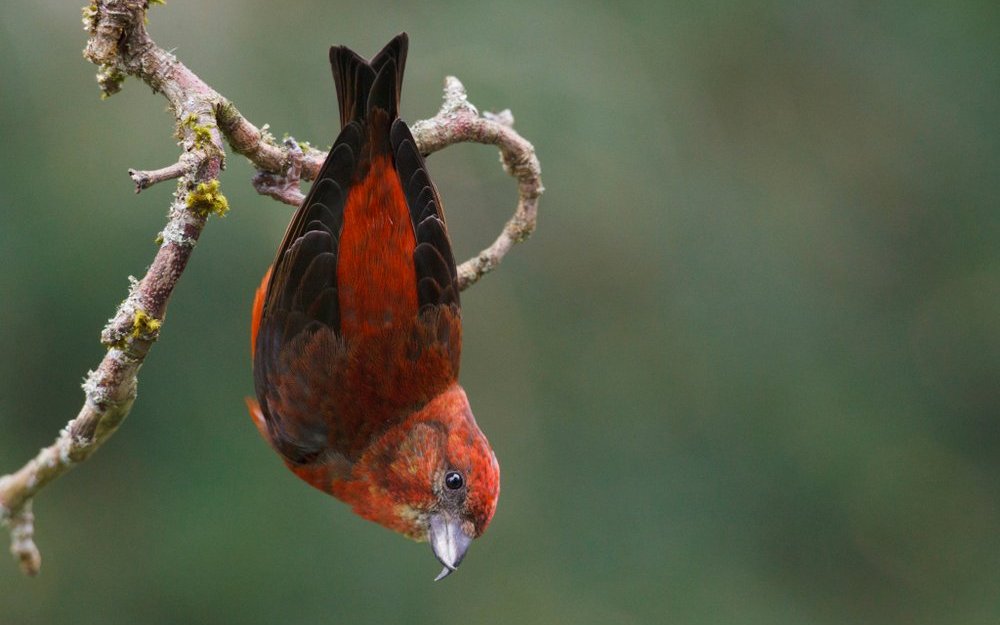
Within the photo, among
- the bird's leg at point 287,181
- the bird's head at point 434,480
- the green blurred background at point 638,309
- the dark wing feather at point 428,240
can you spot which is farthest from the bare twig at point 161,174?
the green blurred background at point 638,309

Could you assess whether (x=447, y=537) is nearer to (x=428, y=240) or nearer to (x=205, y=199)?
(x=428, y=240)

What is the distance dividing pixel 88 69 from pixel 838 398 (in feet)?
13.5

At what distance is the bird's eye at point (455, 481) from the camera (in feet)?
9.62

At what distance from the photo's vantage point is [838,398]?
5934 mm

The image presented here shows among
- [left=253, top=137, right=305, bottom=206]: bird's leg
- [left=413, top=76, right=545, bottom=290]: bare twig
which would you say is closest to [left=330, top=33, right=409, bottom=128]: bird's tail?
[left=413, top=76, right=545, bottom=290]: bare twig

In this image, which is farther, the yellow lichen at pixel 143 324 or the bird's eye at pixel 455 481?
the bird's eye at pixel 455 481

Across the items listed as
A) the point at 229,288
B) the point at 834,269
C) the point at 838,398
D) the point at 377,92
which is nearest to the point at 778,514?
the point at 838,398

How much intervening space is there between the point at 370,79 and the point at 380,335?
2.27ft

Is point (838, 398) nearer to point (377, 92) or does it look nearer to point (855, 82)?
point (855, 82)

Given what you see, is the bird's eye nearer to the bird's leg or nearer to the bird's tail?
the bird's leg

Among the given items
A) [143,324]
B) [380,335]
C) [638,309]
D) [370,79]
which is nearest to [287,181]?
[370,79]

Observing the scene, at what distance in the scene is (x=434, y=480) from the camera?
9.70 ft

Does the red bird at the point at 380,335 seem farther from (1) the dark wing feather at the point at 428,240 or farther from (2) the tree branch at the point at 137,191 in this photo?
(2) the tree branch at the point at 137,191

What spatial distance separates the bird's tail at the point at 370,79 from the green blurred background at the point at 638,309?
1.77 meters
